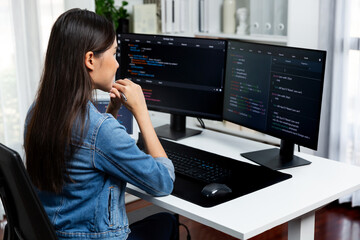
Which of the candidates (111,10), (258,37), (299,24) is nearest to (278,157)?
(299,24)

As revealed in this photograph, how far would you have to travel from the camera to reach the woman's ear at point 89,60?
5.09 ft

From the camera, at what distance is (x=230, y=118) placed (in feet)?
7.56

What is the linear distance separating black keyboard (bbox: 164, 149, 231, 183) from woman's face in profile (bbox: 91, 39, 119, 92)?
1.61ft

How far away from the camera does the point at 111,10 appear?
355 cm

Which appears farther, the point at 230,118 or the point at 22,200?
the point at 230,118

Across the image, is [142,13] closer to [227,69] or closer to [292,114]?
[227,69]

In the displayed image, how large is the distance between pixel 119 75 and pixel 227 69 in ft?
1.88

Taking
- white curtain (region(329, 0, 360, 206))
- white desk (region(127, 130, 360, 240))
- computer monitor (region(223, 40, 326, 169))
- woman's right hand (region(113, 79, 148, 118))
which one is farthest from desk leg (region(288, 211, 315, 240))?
white curtain (region(329, 0, 360, 206))

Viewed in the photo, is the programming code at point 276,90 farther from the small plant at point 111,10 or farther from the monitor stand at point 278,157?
the small plant at point 111,10

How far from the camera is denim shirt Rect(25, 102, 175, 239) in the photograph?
1.51 meters

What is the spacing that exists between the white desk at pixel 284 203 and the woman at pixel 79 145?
0.58 ft

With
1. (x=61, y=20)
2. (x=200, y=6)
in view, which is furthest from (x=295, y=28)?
(x=61, y=20)

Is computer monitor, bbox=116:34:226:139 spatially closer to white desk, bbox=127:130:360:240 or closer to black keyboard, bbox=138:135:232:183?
black keyboard, bbox=138:135:232:183

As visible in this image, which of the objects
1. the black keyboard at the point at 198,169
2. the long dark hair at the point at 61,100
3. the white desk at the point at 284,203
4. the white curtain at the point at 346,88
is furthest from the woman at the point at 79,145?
the white curtain at the point at 346,88
